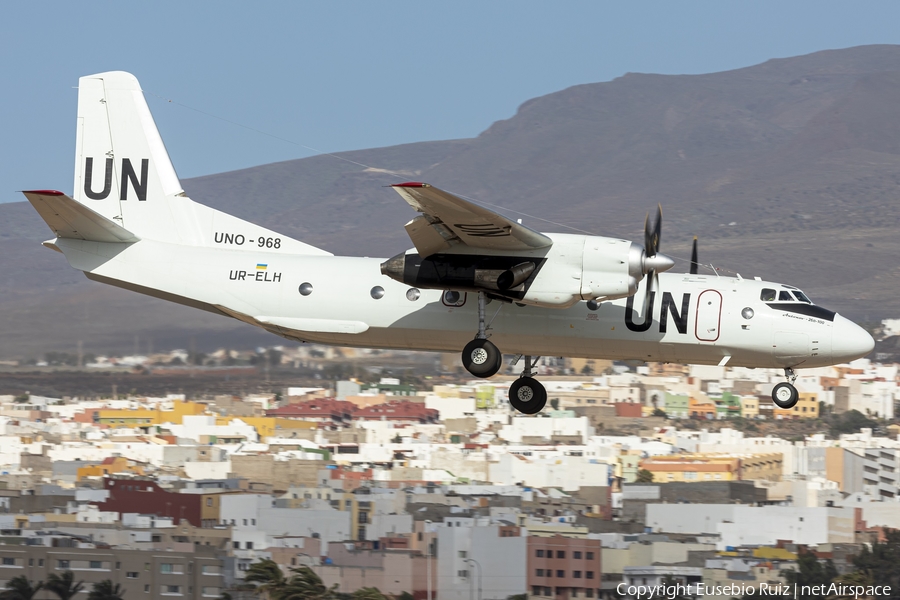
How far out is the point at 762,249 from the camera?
195 m

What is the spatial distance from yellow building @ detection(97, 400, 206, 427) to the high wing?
2233 inches

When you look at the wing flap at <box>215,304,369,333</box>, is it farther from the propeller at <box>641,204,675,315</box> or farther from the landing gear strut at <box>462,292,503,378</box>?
the propeller at <box>641,204,675,315</box>

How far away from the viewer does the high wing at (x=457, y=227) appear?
21.0m

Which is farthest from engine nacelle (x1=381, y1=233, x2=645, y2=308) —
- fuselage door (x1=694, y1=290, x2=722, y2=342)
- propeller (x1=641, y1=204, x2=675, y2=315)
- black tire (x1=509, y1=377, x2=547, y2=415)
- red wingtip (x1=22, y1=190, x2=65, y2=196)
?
red wingtip (x1=22, y1=190, x2=65, y2=196)

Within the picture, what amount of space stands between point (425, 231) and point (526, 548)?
24.0 meters

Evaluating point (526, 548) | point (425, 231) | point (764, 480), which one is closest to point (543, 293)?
point (425, 231)

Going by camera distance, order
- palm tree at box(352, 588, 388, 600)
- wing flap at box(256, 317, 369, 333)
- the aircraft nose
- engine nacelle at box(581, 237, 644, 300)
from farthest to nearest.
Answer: palm tree at box(352, 588, 388, 600)
wing flap at box(256, 317, 369, 333)
the aircraft nose
engine nacelle at box(581, 237, 644, 300)

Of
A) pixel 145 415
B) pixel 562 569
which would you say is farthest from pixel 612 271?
pixel 145 415

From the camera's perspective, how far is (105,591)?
4081 cm

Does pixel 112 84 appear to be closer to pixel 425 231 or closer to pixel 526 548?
pixel 425 231

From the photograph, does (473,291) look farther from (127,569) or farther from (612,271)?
(127,569)

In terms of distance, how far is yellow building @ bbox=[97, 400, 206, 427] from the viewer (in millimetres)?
77812

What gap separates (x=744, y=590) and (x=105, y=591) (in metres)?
Result: 21.2

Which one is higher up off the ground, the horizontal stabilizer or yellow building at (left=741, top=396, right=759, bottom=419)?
the horizontal stabilizer
